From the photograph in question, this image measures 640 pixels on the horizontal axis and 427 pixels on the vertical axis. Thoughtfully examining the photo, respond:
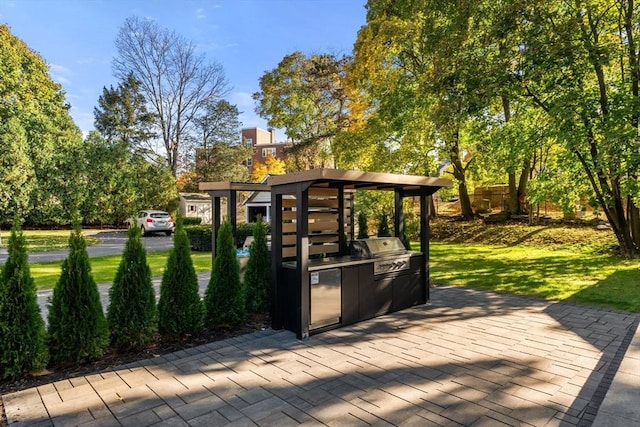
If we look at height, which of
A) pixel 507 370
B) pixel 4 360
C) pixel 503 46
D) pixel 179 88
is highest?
pixel 179 88

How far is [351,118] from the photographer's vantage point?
65.0 feet

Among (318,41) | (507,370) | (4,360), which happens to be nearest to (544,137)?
(507,370)

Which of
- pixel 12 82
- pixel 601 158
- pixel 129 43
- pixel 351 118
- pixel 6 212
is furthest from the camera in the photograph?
pixel 129 43

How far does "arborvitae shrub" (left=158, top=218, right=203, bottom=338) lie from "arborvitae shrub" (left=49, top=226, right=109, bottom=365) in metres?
0.57

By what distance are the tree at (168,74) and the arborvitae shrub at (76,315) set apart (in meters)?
23.4

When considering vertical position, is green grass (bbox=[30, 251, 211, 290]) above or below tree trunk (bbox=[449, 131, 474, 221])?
below

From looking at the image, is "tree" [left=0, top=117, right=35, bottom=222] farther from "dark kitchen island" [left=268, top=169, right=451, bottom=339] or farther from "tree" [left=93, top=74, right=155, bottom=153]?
"dark kitchen island" [left=268, top=169, right=451, bottom=339]

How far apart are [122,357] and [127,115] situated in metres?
26.6

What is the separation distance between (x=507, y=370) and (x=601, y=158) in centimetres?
558

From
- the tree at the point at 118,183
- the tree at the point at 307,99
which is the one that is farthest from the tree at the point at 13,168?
the tree at the point at 307,99

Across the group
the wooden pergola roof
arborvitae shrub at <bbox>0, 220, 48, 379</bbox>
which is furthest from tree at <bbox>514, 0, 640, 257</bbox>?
arborvitae shrub at <bbox>0, 220, 48, 379</bbox>

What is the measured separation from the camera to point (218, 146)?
27.3m

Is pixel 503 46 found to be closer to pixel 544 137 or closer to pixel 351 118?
pixel 544 137

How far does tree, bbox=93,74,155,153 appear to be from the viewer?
83.0 feet
